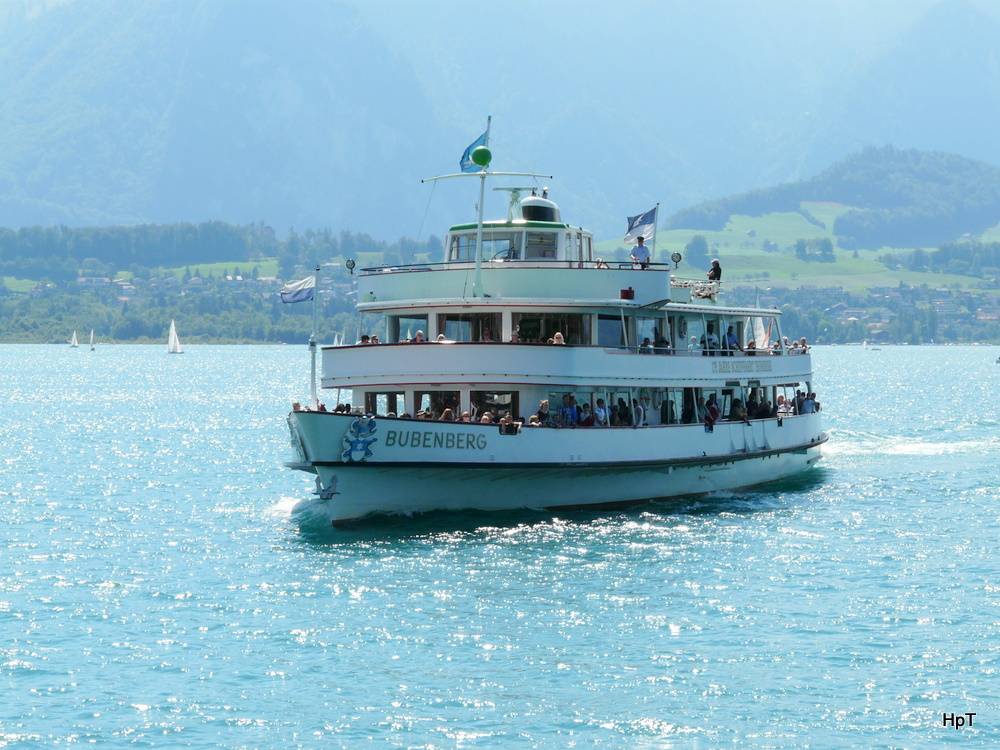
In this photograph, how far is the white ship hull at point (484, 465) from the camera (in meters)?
29.4

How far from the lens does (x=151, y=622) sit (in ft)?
78.2

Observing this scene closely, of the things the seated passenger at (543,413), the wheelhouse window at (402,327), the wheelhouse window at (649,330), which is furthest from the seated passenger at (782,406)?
the seated passenger at (543,413)

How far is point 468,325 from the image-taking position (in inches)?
1323

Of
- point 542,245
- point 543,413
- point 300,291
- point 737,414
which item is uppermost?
point 542,245

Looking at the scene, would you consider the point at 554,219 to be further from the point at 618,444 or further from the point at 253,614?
the point at 253,614

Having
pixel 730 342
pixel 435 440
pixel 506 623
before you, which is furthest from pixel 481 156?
pixel 506 623

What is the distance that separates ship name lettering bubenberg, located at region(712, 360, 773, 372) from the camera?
37344mm

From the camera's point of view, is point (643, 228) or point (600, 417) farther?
point (643, 228)

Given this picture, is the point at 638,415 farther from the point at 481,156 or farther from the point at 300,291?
the point at 300,291

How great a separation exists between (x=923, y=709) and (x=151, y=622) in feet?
42.2

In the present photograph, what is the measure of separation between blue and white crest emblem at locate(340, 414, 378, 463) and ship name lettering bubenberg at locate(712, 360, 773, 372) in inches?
460

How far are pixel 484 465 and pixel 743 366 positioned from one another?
1159cm

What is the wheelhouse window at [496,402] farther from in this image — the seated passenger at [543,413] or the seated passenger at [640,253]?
the seated passenger at [640,253]

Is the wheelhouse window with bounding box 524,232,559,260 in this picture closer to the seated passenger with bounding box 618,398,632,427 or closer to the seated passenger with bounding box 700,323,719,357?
the seated passenger with bounding box 618,398,632,427
